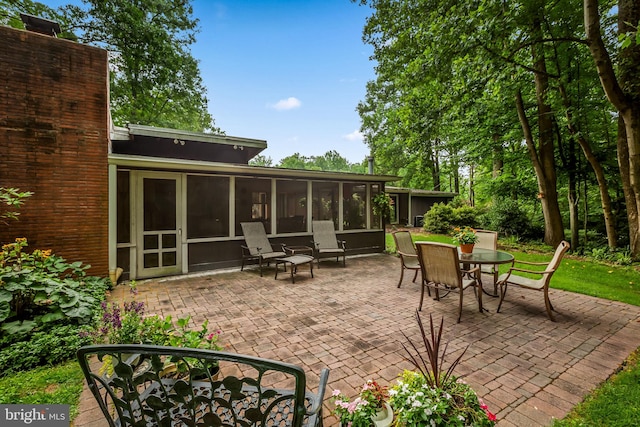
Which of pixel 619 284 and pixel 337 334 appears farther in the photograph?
pixel 619 284

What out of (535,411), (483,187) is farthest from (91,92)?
(483,187)

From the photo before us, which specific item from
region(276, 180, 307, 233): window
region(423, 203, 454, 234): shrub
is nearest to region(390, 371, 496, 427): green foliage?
region(276, 180, 307, 233): window

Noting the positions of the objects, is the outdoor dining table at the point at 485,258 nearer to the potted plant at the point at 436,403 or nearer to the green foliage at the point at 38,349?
the potted plant at the point at 436,403

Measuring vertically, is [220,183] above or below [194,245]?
above

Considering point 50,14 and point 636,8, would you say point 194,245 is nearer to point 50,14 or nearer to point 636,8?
point 636,8

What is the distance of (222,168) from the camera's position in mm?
Result: 6090

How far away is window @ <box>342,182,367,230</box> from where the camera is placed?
8.20 m

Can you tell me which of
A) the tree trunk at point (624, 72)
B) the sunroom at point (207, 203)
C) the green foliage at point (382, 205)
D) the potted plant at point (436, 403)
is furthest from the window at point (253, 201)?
the tree trunk at point (624, 72)

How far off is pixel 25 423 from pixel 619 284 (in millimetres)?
8366

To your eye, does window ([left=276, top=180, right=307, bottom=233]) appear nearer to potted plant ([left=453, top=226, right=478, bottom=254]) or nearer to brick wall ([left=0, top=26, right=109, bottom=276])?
brick wall ([left=0, top=26, right=109, bottom=276])

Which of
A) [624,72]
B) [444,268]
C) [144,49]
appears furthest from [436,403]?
[144,49]

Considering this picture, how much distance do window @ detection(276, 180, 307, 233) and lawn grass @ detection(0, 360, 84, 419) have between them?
505 centimetres

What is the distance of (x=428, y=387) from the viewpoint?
4.69 feet

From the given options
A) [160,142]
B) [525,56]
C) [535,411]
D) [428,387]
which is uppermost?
[525,56]
